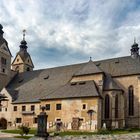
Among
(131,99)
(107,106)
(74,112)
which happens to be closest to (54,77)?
(74,112)

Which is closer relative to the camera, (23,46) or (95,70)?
(95,70)

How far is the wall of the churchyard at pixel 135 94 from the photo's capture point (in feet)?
159

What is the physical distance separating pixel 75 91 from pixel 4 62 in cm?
2460

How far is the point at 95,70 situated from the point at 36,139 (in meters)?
26.4

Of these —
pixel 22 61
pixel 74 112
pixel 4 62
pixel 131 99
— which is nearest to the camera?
pixel 74 112

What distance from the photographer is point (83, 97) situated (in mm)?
47094

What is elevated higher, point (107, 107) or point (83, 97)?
point (83, 97)

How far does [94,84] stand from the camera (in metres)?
49.3

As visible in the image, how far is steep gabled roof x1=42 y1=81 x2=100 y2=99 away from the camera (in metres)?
47.3

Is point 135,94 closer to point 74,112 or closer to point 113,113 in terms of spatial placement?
point 113,113


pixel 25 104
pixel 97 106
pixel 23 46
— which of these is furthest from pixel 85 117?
pixel 23 46

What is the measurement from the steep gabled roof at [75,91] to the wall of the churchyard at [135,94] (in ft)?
18.5

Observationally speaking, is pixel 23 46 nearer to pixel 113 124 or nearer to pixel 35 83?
pixel 35 83

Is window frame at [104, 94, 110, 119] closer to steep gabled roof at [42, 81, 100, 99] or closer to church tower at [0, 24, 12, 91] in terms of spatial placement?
steep gabled roof at [42, 81, 100, 99]
